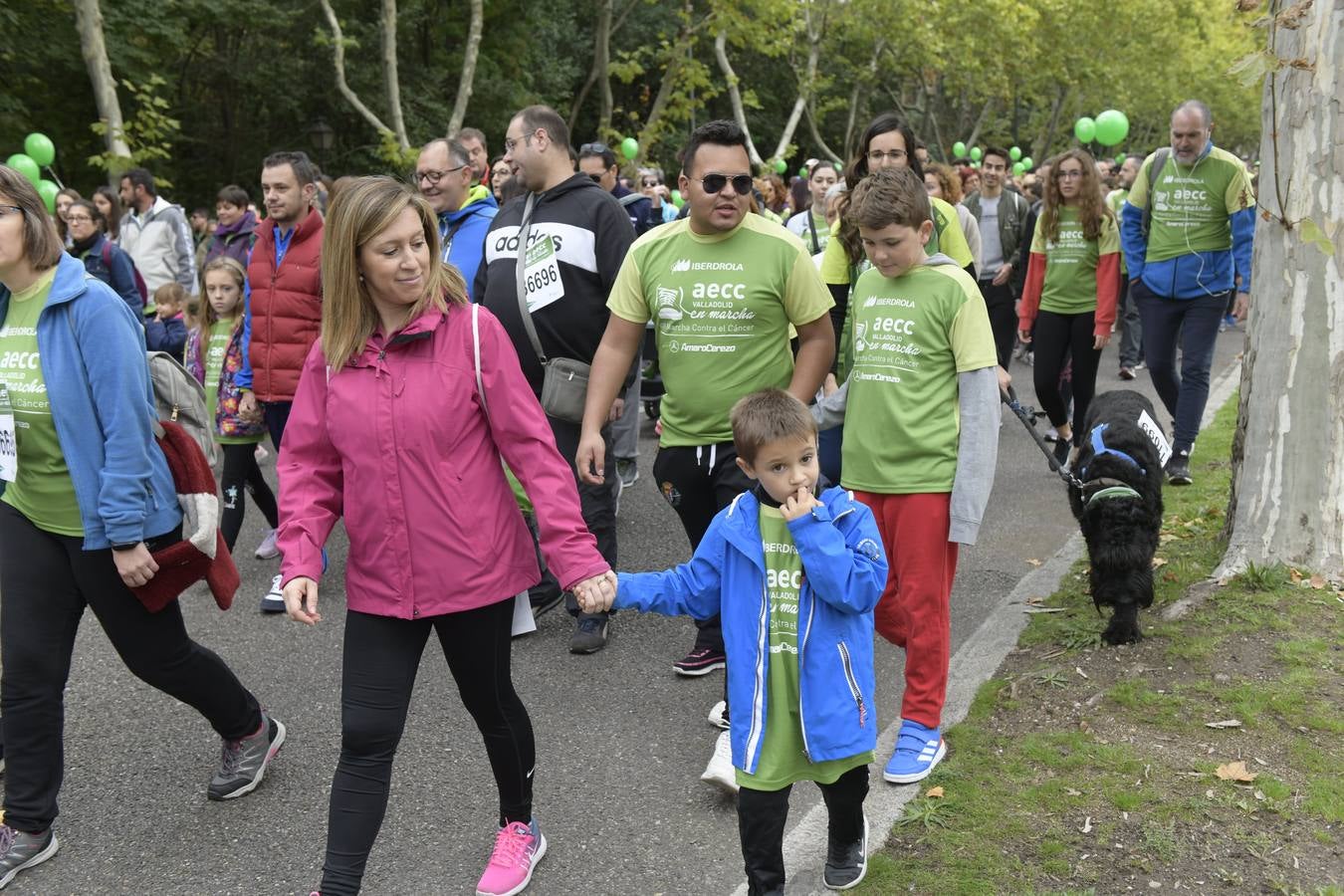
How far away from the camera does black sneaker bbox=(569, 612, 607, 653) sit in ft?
17.3

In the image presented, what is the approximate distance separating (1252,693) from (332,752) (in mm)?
3307

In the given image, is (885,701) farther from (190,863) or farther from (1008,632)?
(190,863)

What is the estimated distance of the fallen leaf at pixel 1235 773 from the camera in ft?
12.0

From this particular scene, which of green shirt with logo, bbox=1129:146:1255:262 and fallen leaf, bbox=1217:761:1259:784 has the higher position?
green shirt with logo, bbox=1129:146:1255:262

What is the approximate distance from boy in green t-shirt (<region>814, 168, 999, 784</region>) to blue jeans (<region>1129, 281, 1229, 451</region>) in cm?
398

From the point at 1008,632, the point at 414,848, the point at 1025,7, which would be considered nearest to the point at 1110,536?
the point at 1008,632

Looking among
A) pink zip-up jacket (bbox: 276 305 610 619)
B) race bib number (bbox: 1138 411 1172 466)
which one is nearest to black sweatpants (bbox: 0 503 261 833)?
pink zip-up jacket (bbox: 276 305 610 619)

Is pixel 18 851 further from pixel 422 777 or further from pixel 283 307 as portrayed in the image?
pixel 283 307

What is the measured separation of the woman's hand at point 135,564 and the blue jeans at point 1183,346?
5985 mm

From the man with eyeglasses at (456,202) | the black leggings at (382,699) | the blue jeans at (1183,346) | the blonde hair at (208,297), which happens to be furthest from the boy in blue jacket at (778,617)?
the blue jeans at (1183,346)

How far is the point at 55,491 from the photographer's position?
3.57 meters

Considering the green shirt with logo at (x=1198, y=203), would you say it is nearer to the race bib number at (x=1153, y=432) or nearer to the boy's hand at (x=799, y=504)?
the race bib number at (x=1153, y=432)

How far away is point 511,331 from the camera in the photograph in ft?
16.8

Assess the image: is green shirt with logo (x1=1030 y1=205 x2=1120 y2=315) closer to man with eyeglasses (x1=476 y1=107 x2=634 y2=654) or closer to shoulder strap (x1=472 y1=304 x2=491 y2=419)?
man with eyeglasses (x1=476 y1=107 x2=634 y2=654)
